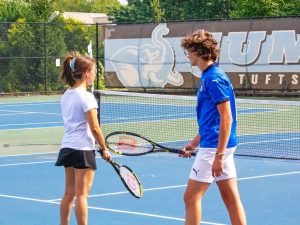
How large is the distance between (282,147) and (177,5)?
1012 inches

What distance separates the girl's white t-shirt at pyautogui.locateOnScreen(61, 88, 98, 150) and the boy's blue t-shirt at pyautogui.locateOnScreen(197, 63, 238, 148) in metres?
0.97

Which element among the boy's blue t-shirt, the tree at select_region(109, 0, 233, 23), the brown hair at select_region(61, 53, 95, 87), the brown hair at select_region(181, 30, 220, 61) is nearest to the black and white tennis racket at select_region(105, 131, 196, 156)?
the brown hair at select_region(61, 53, 95, 87)

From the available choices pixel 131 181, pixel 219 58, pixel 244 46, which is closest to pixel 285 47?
pixel 244 46

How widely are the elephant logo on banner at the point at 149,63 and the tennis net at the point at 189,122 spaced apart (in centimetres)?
Answer: 149

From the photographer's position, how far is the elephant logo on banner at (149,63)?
2609 cm

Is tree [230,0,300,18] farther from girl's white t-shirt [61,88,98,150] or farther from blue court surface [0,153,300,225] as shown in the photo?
girl's white t-shirt [61,88,98,150]

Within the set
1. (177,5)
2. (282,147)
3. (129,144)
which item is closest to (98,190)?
(129,144)

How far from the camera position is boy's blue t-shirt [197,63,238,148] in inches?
203

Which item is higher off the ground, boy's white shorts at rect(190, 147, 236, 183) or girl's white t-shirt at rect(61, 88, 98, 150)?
girl's white t-shirt at rect(61, 88, 98, 150)

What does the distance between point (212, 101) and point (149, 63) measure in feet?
70.0

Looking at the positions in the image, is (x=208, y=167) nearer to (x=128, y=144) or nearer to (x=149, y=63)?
(x=128, y=144)

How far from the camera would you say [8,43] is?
94.1ft

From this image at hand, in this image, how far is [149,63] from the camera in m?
26.5

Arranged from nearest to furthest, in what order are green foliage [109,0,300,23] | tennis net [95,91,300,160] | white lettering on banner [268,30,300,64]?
1. tennis net [95,91,300,160]
2. white lettering on banner [268,30,300,64]
3. green foliage [109,0,300,23]
